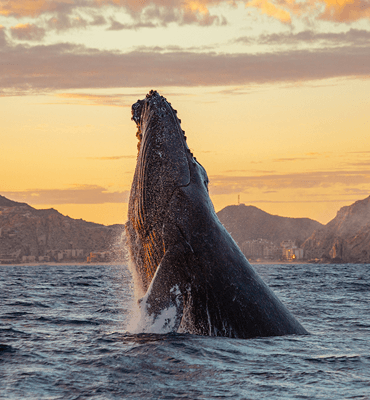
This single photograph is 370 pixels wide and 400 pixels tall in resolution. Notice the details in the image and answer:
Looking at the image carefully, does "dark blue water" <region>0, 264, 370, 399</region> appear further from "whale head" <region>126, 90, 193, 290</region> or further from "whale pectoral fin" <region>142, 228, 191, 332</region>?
"whale head" <region>126, 90, 193, 290</region>

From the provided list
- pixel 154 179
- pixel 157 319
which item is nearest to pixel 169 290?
pixel 157 319

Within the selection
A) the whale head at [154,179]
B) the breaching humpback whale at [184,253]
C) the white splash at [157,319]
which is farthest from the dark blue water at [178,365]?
the whale head at [154,179]

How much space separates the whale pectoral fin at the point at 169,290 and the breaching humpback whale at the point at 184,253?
0.01m

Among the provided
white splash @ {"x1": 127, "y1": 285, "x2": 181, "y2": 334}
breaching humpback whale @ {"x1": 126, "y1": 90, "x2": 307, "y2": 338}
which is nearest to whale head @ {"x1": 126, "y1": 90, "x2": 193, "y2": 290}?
breaching humpback whale @ {"x1": 126, "y1": 90, "x2": 307, "y2": 338}

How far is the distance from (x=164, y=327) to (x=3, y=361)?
2016 mm

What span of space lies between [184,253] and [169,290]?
576 millimetres

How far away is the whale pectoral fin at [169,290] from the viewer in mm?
6758

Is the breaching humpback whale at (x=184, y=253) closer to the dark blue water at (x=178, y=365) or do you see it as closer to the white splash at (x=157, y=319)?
the white splash at (x=157, y=319)

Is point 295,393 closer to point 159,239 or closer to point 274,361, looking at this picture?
point 274,361

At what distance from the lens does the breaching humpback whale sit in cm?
711

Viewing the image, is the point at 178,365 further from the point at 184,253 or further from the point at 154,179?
the point at 154,179

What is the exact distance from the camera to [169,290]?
22.8ft

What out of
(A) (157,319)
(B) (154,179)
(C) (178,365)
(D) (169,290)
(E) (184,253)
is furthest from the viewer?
(B) (154,179)

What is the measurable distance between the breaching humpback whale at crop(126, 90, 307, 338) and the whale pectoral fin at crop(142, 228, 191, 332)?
0.01 meters
